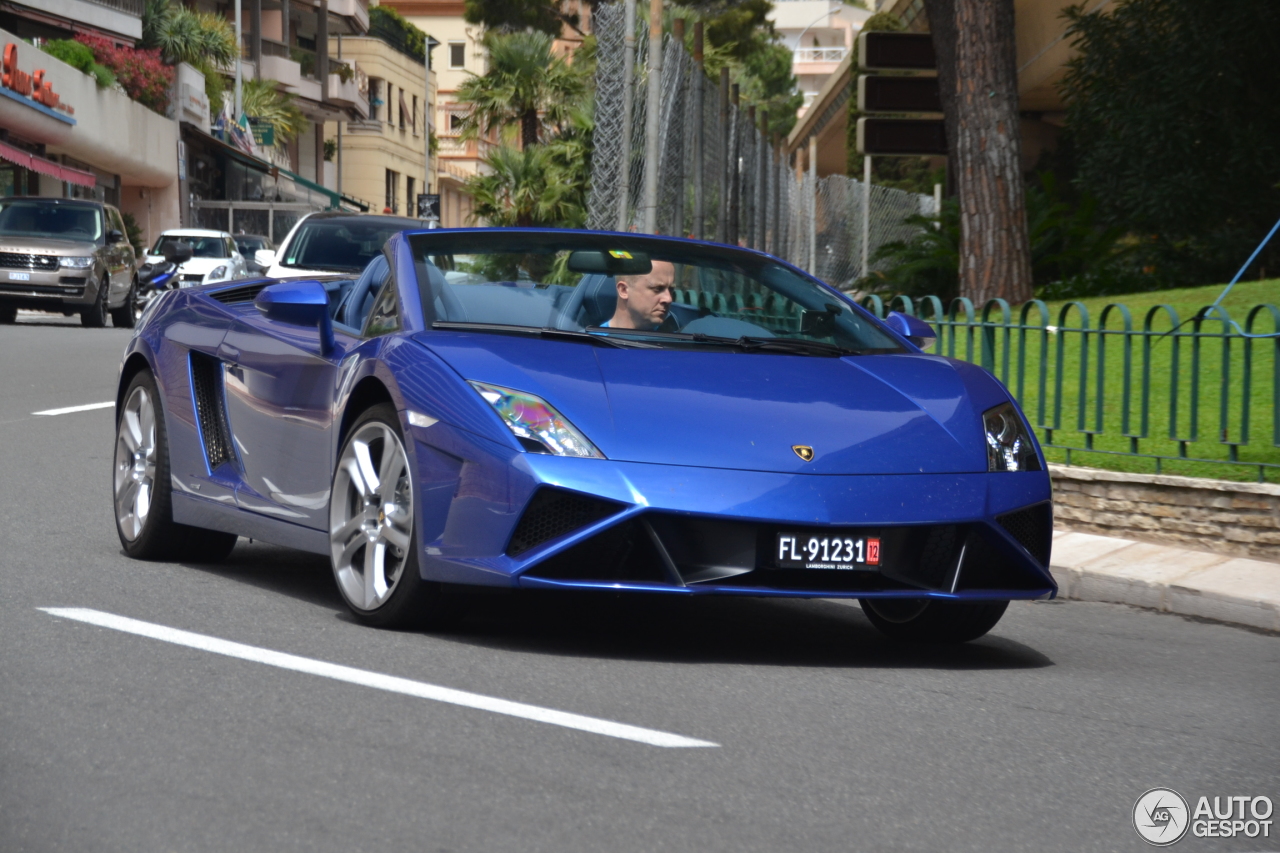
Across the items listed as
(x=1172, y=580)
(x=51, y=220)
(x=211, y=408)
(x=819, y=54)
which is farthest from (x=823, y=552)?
(x=819, y=54)

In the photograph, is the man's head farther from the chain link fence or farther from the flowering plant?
the flowering plant

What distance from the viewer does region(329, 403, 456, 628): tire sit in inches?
213

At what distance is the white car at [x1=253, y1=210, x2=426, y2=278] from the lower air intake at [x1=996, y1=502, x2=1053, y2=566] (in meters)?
11.4

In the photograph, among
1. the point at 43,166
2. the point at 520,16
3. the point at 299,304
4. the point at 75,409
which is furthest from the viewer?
the point at 520,16

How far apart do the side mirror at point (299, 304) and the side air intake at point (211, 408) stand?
793mm

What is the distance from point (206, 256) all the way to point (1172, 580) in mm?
29207

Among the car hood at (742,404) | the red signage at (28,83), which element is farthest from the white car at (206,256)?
the car hood at (742,404)

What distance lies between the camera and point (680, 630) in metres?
5.95

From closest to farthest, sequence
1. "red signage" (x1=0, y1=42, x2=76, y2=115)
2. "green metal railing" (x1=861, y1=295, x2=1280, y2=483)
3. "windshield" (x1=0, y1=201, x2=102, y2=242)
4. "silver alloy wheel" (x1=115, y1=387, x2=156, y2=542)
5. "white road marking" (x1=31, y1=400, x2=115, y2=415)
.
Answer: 1. "silver alloy wheel" (x1=115, y1=387, x2=156, y2=542)
2. "green metal railing" (x1=861, y1=295, x2=1280, y2=483)
3. "white road marking" (x1=31, y1=400, x2=115, y2=415)
4. "windshield" (x1=0, y1=201, x2=102, y2=242)
5. "red signage" (x1=0, y1=42, x2=76, y2=115)

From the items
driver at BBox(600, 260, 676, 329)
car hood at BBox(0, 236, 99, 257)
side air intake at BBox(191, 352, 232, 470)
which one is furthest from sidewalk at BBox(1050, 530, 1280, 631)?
car hood at BBox(0, 236, 99, 257)

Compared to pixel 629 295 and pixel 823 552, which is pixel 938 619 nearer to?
pixel 823 552

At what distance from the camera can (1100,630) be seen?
6.65 metres

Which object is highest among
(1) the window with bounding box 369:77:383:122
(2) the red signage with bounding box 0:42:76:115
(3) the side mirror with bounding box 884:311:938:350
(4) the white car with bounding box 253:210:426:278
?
(1) the window with bounding box 369:77:383:122

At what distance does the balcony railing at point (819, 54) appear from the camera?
15462 centimetres
